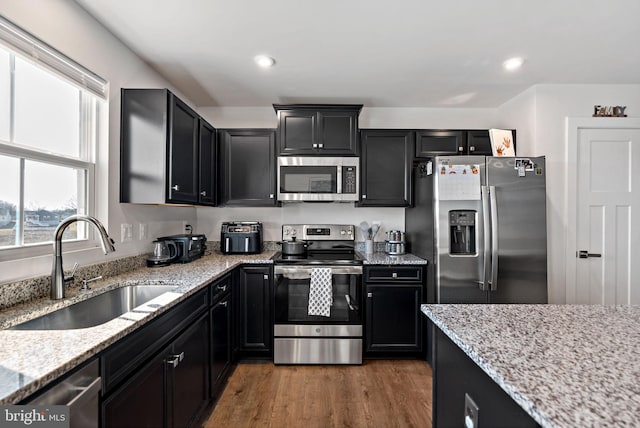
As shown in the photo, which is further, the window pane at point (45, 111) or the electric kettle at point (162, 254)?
the electric kettle at point (162, 254)

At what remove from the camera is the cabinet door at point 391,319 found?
258cm

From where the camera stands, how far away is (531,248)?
2.31 meters

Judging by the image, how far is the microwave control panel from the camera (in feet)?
9.32

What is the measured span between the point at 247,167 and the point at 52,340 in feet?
7.11

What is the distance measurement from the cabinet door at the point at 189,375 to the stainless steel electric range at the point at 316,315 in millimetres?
803

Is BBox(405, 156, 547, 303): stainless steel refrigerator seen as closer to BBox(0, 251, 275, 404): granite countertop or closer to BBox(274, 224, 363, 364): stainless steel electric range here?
BBox(274, 224, 363, 364): stainless steel electric range

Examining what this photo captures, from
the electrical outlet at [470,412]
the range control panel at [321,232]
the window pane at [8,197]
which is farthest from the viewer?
the range control panel at [321,232]

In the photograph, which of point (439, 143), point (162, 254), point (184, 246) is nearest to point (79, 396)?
point (162, 254)

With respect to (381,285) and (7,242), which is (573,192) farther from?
(7,242)

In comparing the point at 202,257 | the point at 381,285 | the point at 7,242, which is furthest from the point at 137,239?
the point at 381,285

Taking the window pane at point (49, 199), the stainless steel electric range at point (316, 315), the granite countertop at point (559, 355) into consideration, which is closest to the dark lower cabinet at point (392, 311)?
the stainless steel electric range at point (316, 315)

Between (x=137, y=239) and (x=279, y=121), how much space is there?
1599mm

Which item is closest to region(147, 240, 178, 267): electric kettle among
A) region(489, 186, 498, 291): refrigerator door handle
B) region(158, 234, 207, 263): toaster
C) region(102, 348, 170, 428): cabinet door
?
region(158, 234, 207, 263): toaster

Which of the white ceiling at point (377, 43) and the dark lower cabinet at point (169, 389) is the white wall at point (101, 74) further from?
the dark lower cabinet at point (169, 389)
